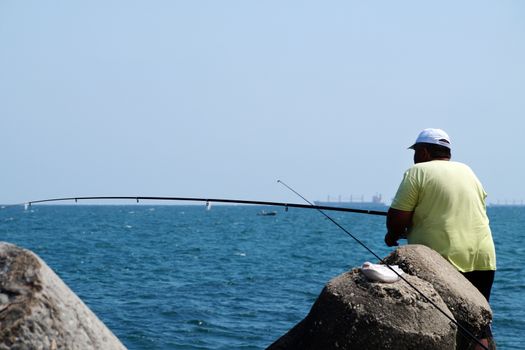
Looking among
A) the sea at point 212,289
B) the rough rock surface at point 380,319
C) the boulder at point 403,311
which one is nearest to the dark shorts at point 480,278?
the boulder at point 403,311

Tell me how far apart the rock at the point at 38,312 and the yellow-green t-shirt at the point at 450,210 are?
8.23 feet

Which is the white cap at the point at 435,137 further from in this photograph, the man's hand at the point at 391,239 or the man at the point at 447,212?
the man's hand at the point at 391,239

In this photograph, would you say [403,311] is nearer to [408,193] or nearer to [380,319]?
[380,319]

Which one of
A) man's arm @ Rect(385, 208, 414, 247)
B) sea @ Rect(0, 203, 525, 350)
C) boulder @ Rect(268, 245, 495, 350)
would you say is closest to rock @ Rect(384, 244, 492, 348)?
boulder @ Rect(268, 245, 495, 350)

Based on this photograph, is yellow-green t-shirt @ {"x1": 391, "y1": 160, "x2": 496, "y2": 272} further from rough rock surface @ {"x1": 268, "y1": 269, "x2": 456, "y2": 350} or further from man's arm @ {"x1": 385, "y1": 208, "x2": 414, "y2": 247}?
rough rock surface @ {"x1": 268, "y1": 269, "x2": 456, "y2": 350}

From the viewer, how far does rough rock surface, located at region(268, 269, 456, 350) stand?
4570 mm

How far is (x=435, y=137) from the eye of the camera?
513cm

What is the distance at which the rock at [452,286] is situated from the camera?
482 centimetres

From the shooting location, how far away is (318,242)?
42.2 m

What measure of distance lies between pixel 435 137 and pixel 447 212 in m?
0.48

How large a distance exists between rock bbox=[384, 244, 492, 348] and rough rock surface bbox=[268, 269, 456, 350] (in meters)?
0.09

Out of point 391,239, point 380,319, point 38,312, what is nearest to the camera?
point 38,312

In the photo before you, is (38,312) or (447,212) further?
(447,212)

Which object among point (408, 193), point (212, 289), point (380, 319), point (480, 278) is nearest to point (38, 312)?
point (380, 319)
